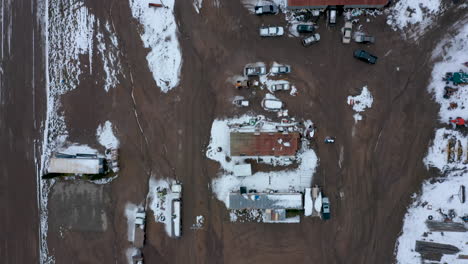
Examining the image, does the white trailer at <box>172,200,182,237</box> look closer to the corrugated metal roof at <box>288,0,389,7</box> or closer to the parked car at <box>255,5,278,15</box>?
the parked car at <box>255,5,278,15</box>

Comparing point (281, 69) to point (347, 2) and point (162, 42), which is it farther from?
point (162, 42)

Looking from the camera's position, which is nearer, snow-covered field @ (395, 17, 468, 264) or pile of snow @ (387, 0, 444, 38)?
snow-covered field @ (395, 17, 468, 264)

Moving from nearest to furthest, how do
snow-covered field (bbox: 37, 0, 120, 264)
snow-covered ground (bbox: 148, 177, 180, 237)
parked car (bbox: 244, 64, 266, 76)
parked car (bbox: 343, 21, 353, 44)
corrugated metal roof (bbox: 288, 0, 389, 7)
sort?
1. corrugated metal roof (bbox: 288, 0, 389, 7)
2. parked car (bbox: 343, 21, 353, 44)
3. parked car (bbox: 244, 64, 266, 76)
4. snow-covered ground (bbox: 148, 177, 180, 237)
5. snow-covered field (bbox: 37, 0, 120, 264)

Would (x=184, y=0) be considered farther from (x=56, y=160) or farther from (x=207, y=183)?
(x=56, y=160)

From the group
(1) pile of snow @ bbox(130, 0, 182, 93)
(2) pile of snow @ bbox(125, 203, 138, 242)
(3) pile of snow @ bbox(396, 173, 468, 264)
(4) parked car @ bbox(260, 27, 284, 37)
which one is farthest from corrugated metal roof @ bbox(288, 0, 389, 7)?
(2) pile of snow @ bbox(125, 203, 138, 242)

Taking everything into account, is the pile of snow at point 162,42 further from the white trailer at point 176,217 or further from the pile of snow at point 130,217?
the pile of snow at point 130,217

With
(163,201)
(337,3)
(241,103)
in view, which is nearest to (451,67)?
(337,3)

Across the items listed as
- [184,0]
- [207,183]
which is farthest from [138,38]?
[207,183]

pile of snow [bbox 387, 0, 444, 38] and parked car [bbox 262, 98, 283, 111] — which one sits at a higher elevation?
pile of snow [bbox 387, 0, 444, 38]
